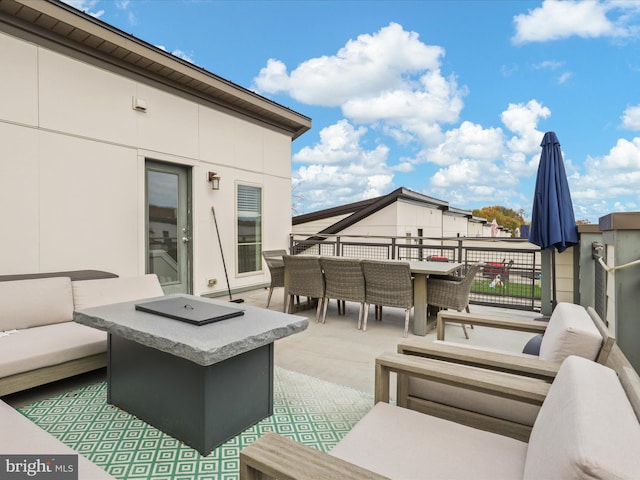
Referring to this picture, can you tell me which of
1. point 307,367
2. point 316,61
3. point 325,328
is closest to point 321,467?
point 307,367

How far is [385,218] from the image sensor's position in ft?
35.6

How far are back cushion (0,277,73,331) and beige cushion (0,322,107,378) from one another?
0.29 ft

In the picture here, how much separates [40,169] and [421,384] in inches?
181

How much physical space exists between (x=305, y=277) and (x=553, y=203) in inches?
122

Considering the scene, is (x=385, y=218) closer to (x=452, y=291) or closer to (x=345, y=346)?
(x=452, y=291)

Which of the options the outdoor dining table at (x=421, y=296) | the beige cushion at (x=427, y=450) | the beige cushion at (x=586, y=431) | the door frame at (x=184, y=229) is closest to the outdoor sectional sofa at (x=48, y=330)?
the beige cushion at (x=427, y=450)

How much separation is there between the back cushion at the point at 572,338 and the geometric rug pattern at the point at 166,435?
1.19 m

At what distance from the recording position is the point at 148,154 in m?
5.17

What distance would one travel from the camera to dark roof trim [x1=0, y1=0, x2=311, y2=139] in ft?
12.9

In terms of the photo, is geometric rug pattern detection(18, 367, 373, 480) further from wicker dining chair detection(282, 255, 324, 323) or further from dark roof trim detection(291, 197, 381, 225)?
dark roof trim detection(291, 197, 381, 225)

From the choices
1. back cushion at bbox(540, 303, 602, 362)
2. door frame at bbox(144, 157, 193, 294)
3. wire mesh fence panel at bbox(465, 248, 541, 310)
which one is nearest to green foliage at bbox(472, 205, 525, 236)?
wire mesh fence panel at bbox(465, 248, 541, 310)

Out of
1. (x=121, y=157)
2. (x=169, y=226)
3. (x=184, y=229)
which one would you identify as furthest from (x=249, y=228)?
(x=121, y=157)

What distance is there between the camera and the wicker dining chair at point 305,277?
4430 mm

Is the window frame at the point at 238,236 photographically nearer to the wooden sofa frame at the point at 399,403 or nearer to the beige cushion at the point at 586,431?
the wooden sofa frame at the point at 399,403
